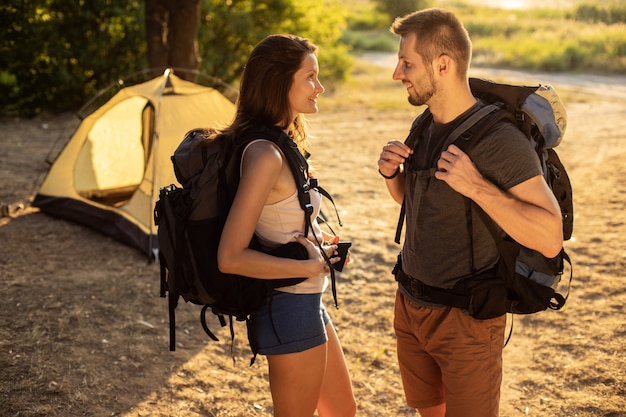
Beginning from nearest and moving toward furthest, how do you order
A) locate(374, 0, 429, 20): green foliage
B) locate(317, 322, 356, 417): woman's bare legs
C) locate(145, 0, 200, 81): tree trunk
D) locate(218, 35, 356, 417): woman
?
1. locate(218, 35, 356, 417): woman
2. locate(317, 322, 356, 417): woman's bare legs
3. locate(145, 0, 200, 81): tree trunk
4. locate(374, 0, 429, 20): green foliage

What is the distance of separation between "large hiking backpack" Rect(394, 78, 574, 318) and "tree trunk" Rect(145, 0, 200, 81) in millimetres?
6848

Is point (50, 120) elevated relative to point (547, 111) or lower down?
lower down

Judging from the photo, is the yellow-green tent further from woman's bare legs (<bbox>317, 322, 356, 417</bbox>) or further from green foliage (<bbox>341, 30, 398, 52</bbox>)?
green foliage (<bbox>341, 30, 398, 52</bbox>)

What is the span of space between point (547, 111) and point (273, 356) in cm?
133

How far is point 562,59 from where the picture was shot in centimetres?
2114

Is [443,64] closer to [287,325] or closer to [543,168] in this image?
[543,168]

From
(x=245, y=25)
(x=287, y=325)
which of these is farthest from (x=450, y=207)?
(x=245, y=25)

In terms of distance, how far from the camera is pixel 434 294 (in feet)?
8.43

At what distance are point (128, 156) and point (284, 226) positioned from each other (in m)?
5.12

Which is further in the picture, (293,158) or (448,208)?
(448,208)

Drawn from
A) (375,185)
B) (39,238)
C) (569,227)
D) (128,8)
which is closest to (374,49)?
(128,8)

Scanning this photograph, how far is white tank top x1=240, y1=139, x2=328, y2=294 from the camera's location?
2.46 meters

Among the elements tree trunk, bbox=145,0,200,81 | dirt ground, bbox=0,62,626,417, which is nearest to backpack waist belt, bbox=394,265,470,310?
dirt ground, bbox=0,62,626,417

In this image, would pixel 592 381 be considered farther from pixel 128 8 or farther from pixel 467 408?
pixel 128 8
